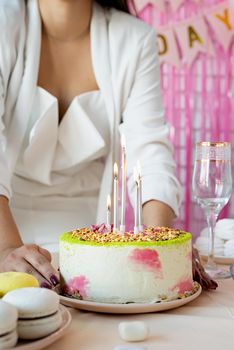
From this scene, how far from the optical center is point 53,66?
6.11 feet

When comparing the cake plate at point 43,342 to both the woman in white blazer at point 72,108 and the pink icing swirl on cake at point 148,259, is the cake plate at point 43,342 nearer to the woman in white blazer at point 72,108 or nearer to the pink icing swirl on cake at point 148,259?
the pink icing swirl on cake at point 148,259

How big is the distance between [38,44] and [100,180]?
1.42 ft

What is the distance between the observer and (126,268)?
0.96 meters

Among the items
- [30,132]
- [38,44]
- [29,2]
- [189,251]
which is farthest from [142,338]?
[29,2]

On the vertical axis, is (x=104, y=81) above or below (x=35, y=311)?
above

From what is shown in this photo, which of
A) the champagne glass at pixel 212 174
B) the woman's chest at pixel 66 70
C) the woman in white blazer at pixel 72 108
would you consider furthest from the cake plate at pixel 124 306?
the woman's chest at pixel 66 70

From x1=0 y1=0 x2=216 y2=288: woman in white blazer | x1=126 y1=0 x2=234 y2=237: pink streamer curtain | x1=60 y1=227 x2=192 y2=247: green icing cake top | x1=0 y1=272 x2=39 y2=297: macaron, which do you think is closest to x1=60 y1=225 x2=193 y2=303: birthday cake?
x1=60 y1=227 x2=192 y2=247: green icing cake top

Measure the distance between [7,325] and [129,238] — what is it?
332 mm

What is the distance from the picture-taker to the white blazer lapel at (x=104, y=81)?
72.3 inches

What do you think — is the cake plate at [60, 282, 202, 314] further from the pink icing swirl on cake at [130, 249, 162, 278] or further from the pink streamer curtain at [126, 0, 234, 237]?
the pink streamer curtain at [126, 0, 234, 237]

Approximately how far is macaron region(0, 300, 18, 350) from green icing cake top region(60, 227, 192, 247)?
0.26 m

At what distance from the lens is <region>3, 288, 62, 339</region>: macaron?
2.48ft

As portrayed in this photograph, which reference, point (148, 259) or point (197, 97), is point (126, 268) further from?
point (197, 97)

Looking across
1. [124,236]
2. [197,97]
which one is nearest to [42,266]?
[124,236]
